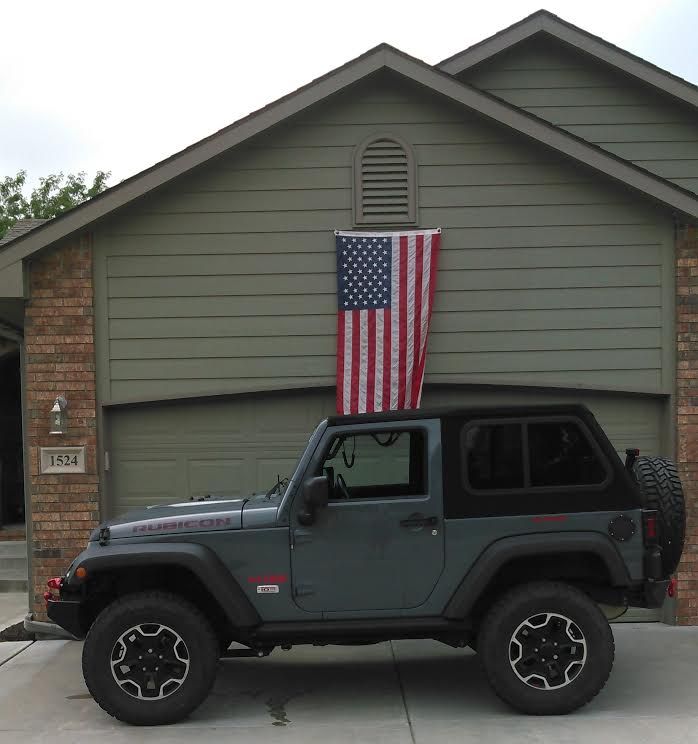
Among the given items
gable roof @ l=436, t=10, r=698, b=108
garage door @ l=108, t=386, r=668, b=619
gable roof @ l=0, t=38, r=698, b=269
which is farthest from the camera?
gable roof @ l=436, t=10, r=698, b=108

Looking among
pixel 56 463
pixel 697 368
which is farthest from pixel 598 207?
pixel 56 463

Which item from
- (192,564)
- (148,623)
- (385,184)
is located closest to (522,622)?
(192,564)

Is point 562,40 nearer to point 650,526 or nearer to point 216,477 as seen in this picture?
point 216,477

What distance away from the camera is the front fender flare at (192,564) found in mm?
5805

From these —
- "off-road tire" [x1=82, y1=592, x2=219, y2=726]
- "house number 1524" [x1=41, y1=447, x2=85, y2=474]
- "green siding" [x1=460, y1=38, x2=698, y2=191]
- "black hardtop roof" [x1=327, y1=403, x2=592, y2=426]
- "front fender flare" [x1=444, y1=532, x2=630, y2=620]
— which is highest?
"green siding" [x1=460, y1=38, x2=698, y2=191]

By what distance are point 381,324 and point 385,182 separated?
1378 mm

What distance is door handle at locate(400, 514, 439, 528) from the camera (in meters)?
5.88

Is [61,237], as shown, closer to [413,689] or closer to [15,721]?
[15,721]

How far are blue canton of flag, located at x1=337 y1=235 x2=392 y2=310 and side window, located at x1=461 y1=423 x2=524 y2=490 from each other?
2.78 metres

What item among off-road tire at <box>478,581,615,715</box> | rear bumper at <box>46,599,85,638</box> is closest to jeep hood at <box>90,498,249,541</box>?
rear bumper at <box>46,599,85,638</box>

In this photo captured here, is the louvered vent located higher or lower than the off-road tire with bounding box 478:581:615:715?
higher

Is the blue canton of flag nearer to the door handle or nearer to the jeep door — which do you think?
the jeep door

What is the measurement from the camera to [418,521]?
5887 mm

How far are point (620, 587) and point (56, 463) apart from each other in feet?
17.2
